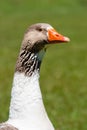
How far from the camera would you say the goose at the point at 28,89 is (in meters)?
6.37

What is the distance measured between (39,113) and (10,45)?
70.8 feet

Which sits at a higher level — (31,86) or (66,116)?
(31,86)

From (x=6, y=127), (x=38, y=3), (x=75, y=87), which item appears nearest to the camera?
(x=6, y=127)

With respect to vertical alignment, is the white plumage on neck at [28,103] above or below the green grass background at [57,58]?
above

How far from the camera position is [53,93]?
49.5 ft

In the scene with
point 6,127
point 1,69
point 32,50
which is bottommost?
point 1,69

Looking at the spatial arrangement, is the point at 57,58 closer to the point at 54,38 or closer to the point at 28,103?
the point at 28,103

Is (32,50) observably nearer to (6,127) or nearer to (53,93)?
(6,127)

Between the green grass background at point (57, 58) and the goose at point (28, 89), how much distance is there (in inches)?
165

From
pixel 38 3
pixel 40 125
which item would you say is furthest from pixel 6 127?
pixel 38 3

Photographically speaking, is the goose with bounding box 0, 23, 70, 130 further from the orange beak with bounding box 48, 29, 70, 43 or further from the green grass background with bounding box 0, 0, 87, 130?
the green grass background with bounding box 0, 0, 87, 130

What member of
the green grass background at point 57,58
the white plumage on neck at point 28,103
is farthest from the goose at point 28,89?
the green grass background at point 57,58

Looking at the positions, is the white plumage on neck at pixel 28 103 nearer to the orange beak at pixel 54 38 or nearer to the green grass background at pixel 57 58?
the orange beak at pixel 54 38

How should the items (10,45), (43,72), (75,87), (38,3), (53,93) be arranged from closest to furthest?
(53,93) < (75,87) < (43,72) < (10,45) < (38,3)
